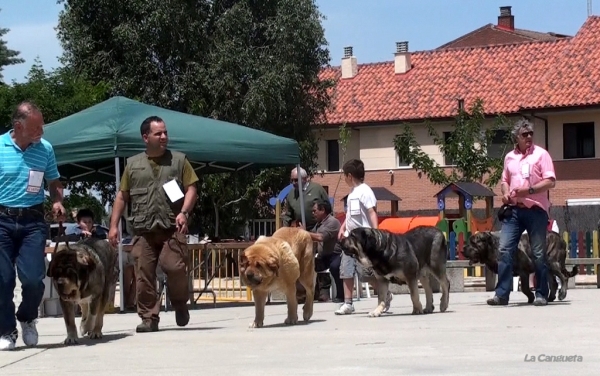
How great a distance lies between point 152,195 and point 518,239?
4864 mm

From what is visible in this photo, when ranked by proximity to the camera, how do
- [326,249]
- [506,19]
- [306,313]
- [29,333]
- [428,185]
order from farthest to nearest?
[506,19] < [428,185] < [326,249] < [306,313] < [29,333]

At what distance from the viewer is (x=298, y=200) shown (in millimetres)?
18156

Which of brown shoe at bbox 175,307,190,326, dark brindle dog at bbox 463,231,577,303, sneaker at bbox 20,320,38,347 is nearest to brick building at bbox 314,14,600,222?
dark brindle dog at bbox 463,231,577,303

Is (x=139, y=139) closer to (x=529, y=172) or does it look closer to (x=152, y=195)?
(x=152, y=195)

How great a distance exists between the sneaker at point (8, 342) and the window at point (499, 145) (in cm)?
3719

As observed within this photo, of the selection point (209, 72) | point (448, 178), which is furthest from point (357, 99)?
point (209, 72)

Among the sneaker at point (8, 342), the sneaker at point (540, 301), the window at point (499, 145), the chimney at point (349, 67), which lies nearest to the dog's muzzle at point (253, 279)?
the sneaker at point (8, 342)

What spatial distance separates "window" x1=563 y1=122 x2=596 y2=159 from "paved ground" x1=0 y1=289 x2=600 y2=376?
36.6 metres

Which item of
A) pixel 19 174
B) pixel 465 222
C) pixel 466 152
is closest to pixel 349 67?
pixel 466 152

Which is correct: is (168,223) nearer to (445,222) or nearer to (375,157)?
(445,222)

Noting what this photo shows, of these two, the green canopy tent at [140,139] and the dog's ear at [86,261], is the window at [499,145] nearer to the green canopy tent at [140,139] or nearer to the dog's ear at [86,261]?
the green canopy tent at [140,139]

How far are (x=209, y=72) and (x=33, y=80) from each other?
228 inches

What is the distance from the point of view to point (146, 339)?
11500mm

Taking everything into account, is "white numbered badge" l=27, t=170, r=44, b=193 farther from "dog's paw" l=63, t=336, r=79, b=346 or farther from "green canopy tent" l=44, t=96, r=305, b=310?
"green canopy tent" l=44, t=96, r=305, b=310
